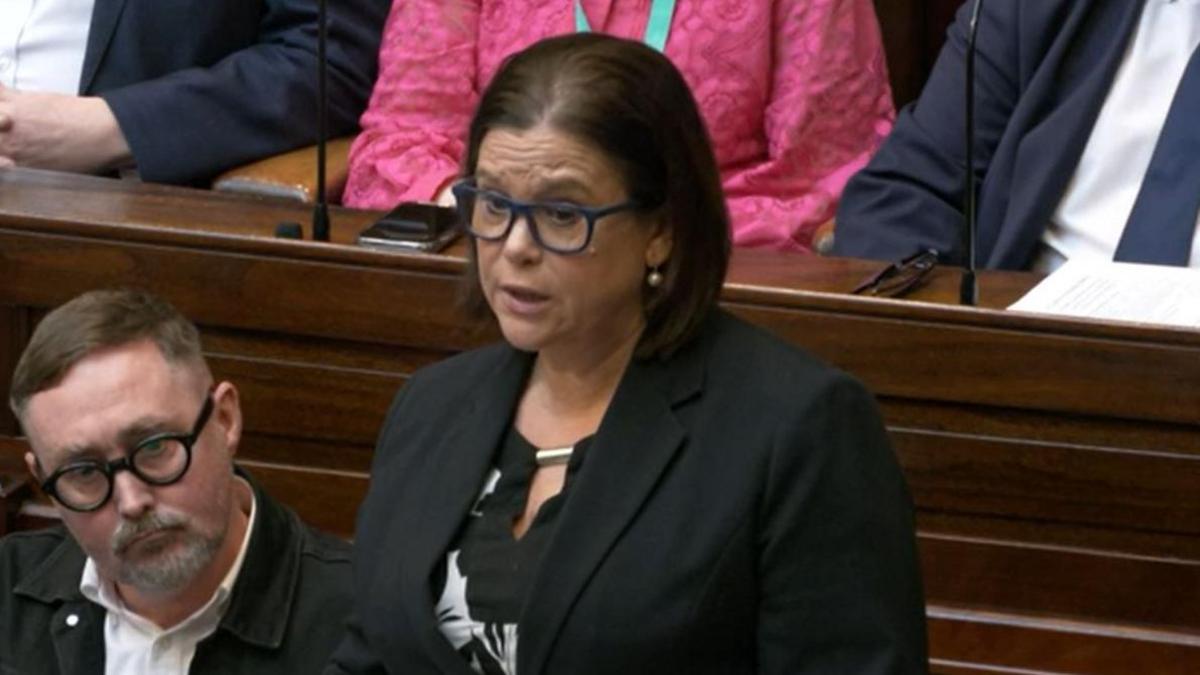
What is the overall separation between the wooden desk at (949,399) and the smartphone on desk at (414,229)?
0.02m

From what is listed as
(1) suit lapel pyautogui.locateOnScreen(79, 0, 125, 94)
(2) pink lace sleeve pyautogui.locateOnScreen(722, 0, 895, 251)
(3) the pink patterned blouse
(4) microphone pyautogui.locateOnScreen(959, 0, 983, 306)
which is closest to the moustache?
(4) microphone pyautogui.locateOnScreen(959, 0, 983, 306)

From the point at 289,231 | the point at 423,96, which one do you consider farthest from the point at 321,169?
the point at 423,96

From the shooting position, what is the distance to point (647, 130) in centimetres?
179

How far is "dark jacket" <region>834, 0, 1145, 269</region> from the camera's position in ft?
9.52

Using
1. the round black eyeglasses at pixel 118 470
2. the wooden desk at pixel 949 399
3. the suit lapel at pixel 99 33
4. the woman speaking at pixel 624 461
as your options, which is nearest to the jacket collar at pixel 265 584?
the round black eyeglasses at pixel 118 470

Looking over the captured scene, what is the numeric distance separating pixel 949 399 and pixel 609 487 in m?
0.74

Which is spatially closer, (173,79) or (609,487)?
(609,487)

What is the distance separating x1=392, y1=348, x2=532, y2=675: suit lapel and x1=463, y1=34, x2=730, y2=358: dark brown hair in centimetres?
13

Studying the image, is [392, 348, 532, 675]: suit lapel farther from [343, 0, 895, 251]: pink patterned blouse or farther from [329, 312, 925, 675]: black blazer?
[343, 0, 895, 251]: pink patterned blouse

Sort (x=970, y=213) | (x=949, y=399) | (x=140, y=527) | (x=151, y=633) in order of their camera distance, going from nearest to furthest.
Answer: (x=140, y=527)
(x=151, y=633)
(x=949, y=399)
(x=970, y=213)

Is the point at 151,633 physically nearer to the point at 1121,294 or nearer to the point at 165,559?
the point at 165,559

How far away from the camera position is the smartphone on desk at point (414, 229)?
2592mm

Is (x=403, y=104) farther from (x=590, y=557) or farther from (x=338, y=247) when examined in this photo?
(x=590, y=557)

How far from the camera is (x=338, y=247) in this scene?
8.50 feet
